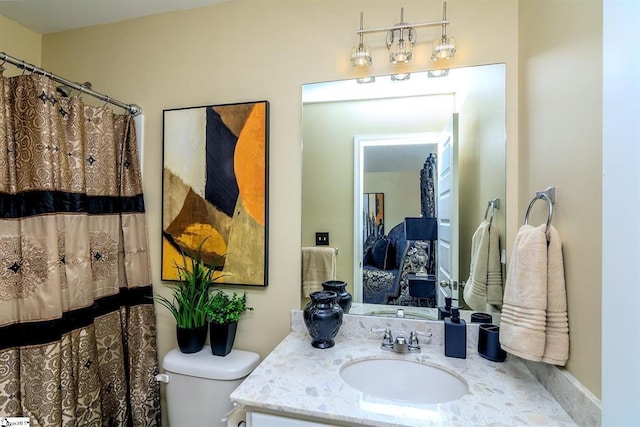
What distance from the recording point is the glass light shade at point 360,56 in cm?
139

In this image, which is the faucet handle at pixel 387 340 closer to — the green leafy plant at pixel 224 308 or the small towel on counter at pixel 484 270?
the small towel on counter at pixel 484 270

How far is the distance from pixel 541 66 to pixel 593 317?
2.69 feet

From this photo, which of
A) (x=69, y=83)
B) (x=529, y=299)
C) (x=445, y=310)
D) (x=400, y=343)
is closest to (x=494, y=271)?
(x=445, y=310)

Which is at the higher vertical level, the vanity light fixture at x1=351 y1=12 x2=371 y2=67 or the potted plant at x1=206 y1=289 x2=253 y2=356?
the vanity light fixture at x1=351 y1=12 x2=371 y2=67

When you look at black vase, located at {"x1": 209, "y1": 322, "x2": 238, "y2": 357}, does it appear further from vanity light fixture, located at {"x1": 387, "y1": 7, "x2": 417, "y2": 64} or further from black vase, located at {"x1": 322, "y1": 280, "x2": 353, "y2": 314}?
vanity light fixture, located at {"x1": 387, "y1": 7, "x2": 417, "y2": 64}

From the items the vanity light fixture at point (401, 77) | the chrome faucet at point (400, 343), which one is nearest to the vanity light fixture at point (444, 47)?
the vanity light fixture at point (401, 77)

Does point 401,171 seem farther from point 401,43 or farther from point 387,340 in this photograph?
point 387,340

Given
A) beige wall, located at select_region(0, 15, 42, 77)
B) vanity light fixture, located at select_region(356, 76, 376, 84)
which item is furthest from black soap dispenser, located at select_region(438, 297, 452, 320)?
beige wall, located at select_region(0, 15, 42, 77)

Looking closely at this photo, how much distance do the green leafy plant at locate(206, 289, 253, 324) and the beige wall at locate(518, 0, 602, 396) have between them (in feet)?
4.05

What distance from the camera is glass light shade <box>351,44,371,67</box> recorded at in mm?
1387

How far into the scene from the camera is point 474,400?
3.13 ft

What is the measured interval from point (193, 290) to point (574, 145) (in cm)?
154

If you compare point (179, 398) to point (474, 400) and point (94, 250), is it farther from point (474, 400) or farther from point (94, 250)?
point (474, 400)

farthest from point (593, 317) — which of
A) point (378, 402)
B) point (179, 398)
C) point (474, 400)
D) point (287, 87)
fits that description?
point (179, 398)
